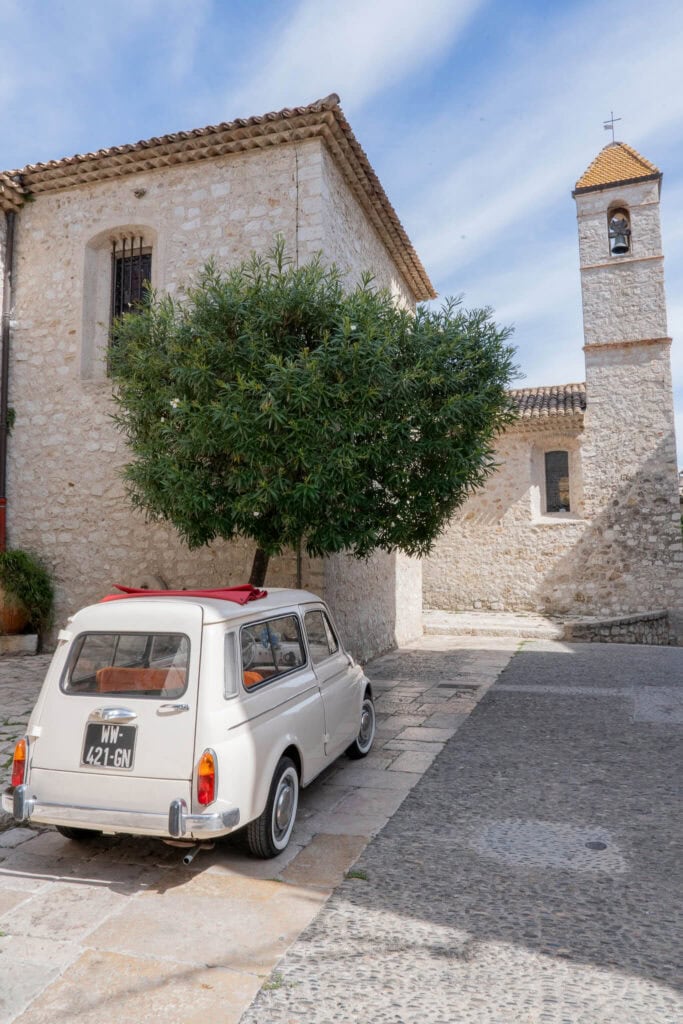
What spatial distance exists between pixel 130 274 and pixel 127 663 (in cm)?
821

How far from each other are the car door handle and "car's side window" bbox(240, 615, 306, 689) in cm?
60

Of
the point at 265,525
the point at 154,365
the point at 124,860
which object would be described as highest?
the point at 154,365

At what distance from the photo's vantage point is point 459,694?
7809 mm

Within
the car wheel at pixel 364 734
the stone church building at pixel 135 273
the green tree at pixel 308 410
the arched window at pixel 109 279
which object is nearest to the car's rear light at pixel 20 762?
the car wheel at pixel 364 734

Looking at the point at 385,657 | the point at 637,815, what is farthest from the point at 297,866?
the point at 385,657

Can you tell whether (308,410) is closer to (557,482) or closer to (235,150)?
(235,150)

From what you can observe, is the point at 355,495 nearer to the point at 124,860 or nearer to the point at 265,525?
the point at 265,525

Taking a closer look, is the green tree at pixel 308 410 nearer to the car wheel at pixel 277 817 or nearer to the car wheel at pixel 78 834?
the car wheel at pixel 277 817

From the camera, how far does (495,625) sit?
14320 mm

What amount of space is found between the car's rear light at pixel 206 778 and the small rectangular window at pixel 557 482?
1565cm

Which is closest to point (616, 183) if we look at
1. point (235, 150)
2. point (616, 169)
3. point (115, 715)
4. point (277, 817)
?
point (616, 169)

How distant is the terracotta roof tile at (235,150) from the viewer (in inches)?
348

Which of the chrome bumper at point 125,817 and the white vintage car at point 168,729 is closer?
the chrome bumper at point 125,817

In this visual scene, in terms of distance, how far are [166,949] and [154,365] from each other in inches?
205
